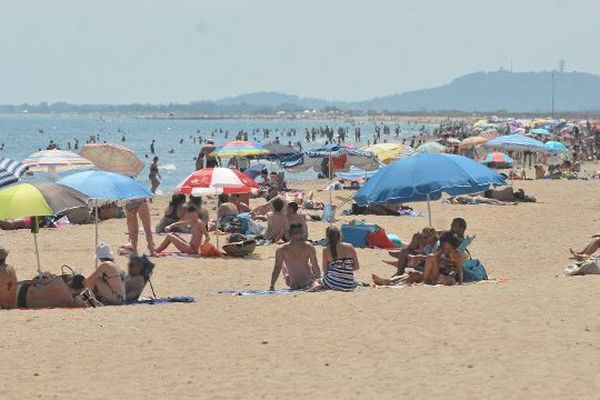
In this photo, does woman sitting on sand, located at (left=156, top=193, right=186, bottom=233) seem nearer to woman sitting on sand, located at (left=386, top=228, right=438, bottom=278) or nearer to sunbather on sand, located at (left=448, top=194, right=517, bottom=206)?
woman sitting on sand, located at (left=386, top=228, right=438, bottom=278)

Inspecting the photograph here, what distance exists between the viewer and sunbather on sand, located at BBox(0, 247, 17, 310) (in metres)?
10.9

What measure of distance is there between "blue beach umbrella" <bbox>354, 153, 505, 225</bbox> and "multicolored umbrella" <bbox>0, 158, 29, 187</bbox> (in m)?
3.94

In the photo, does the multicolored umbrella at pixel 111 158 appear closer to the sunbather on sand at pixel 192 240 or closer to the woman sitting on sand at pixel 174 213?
the woman sitting on sand at pixel 174 213

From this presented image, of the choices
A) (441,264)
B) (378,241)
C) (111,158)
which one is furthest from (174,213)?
(441,264)

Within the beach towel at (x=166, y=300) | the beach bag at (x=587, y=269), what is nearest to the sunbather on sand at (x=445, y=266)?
the beach bag at (x=587, y=269)

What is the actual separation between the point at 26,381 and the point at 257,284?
226 inches

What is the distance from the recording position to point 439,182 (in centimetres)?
1255

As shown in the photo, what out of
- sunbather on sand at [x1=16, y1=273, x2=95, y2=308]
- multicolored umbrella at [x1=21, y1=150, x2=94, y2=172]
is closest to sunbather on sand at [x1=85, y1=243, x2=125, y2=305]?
sunbather on sand at [x1=16, y1=273, x2=95, y2=308]

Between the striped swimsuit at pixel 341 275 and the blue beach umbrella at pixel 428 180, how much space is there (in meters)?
1.31

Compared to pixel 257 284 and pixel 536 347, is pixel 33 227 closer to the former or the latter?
pixel 257 284

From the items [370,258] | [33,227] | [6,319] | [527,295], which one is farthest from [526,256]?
[6,319]

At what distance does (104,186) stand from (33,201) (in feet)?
4.41

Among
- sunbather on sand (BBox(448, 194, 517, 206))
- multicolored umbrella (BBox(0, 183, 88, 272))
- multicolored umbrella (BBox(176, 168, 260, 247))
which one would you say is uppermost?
multicolored umbrella (BBox(0, 183, 88, 272))

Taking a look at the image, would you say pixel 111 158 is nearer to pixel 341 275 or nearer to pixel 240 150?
pixel 240 150
